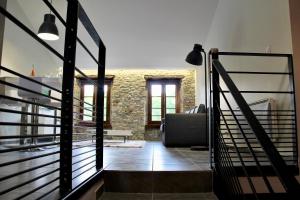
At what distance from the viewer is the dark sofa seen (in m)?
4.25

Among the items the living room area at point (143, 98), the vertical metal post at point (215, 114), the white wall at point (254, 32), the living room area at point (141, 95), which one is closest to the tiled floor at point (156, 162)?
the living room area at point (141, 95)

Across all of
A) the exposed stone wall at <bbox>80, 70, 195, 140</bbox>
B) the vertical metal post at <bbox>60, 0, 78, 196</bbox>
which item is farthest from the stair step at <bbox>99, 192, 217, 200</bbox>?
the exposed stone wall at <bbox>80, 70, 195, 140</bbox>

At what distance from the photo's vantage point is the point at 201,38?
21.4ft

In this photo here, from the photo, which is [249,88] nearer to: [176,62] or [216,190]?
[216,190]

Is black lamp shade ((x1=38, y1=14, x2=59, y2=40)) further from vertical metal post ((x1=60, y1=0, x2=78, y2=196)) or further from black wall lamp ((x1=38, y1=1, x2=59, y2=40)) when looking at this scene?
vertical metal post ((x1=60, y1=0, x2=78, y2=196))

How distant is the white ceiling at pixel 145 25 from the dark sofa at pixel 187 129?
255 cm

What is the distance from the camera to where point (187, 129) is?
4258 mm

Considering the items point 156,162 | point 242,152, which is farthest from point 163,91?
point 242,152

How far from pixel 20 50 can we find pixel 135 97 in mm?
3635

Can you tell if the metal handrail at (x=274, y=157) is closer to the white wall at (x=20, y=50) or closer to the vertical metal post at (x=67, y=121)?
the vertical metal post at (x=67, y=121)

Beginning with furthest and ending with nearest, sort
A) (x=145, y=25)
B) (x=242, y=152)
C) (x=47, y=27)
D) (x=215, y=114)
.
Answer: (x=145, y=25), (x=47, y=27), (x=215, y=114), (x=242, y=152)

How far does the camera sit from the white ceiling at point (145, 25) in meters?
5.54

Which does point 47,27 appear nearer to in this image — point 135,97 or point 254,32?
point 254,32

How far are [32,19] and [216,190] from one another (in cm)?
616
